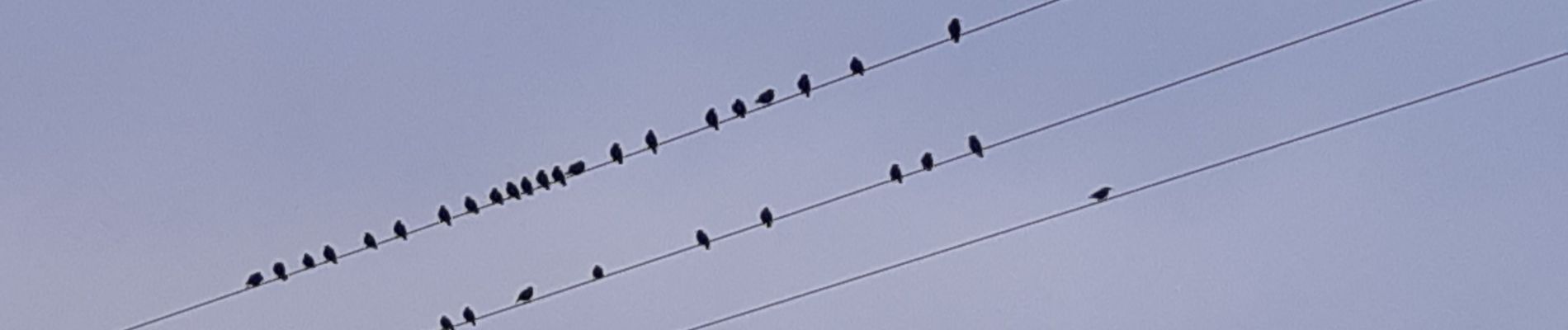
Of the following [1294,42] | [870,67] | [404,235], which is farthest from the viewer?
[404,235]

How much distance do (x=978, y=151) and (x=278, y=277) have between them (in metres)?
10.7

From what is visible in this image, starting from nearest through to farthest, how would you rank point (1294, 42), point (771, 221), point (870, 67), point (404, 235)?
1. point (1294, 42)
2. point (870, 67)
3. point (771, 221)
4. point (404, 235)

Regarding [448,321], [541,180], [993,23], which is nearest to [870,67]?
[993,23]

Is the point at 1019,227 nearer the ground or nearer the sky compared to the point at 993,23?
nearer the ground

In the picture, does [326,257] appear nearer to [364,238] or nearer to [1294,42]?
[364,238]

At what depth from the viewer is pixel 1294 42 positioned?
34.0 metres

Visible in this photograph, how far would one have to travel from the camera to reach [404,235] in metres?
42.9

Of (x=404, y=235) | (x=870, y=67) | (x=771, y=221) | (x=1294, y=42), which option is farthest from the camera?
(x=404, y=235)

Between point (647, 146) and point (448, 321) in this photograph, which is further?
point (448, 321)

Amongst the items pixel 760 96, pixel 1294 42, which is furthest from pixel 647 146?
pixel 1294 42

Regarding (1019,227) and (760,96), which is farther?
(760,96)

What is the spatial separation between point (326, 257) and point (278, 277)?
743mm

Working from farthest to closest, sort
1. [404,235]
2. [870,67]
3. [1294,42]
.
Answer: [404,235] < [870,67] < [1294,42]

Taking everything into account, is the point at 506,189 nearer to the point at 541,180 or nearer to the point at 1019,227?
the point at 541,180
